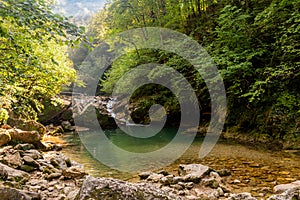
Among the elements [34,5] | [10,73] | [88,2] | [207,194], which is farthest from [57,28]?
[88,2]

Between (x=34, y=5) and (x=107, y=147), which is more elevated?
(x=34, y=5)

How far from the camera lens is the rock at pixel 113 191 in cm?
262

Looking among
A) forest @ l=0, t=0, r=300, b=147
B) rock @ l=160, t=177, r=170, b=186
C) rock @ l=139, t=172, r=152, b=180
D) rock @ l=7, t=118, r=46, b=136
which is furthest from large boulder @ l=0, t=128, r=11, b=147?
rock @ l=160, t=177, r=170, b=186

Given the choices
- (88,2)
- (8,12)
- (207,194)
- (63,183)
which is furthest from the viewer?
(88,2)

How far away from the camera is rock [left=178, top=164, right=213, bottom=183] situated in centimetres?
518

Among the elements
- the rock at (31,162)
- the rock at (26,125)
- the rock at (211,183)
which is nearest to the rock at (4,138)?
the rock at (31,162)

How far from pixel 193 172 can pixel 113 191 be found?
10.5 feet

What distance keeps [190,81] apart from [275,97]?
5.07 metres

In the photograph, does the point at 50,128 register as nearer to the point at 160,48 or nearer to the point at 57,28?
the point at 160,48

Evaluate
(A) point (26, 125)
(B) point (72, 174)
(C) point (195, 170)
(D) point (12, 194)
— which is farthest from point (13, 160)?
(A) point (26, 125)

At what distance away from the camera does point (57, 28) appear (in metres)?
2.56

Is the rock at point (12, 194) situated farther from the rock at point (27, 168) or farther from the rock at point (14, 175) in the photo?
the rock at point (27, 168)

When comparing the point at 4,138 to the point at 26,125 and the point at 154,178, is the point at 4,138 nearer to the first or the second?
the point at 26,125

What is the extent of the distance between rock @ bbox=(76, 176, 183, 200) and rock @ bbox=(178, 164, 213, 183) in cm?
252
